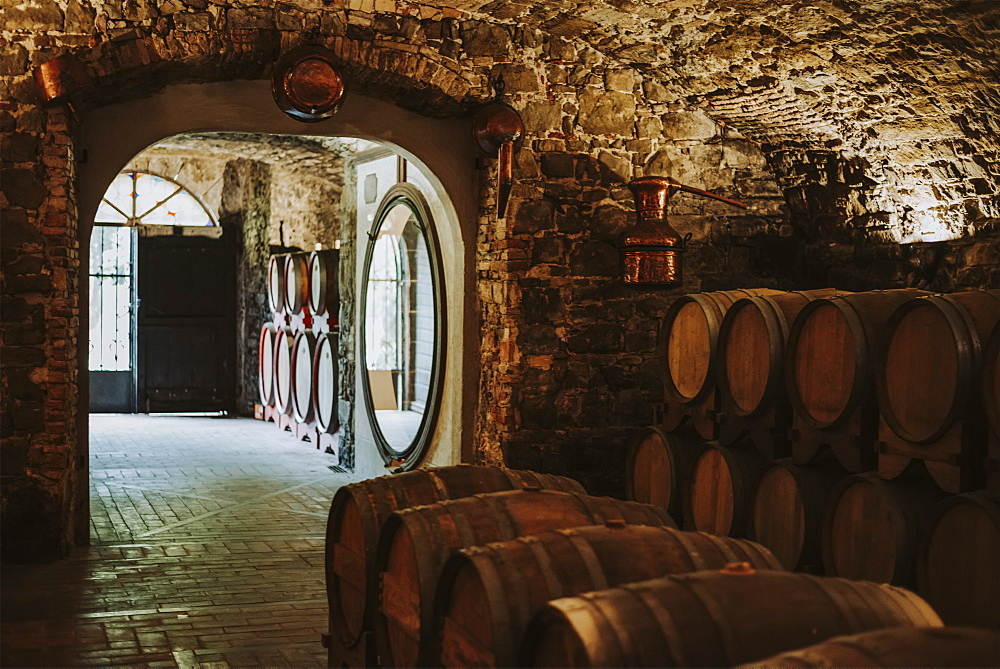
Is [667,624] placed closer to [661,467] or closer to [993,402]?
[993,402]

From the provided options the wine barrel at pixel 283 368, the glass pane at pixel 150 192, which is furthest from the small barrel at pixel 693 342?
the glass pane at pixel 150 192

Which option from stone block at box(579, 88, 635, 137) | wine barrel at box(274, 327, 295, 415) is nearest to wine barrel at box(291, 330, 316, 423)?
wine barrel at box(274, 327, 295, 415)

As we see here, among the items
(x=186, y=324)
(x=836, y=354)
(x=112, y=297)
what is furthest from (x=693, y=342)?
(x=112, y=297)

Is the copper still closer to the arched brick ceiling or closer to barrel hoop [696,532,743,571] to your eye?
the arched brick ceiling

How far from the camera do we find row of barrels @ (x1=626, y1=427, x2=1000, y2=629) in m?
3.30

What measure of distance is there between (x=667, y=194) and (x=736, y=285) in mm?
853

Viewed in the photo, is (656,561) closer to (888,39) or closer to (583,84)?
(888,39)

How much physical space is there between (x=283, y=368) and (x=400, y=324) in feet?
5.19

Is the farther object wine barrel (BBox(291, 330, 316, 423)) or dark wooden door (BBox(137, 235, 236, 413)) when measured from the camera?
dark wooden door (BBox(137, 235, 236, 413))

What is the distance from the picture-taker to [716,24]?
16.9 feet

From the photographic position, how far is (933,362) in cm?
349

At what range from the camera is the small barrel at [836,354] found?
3801 millimetres

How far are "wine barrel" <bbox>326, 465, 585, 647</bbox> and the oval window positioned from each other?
9.77ft

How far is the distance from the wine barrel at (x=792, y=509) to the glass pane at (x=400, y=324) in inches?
155
